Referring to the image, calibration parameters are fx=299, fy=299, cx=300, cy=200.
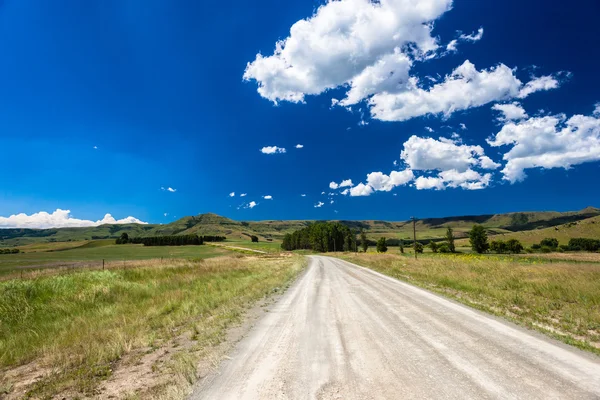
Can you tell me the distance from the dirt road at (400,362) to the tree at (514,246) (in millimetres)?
118646

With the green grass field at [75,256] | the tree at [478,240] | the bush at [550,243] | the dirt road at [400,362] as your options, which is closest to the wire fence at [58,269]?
the green grass field at [75,256]

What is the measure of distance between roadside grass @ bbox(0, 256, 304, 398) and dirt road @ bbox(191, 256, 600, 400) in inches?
54.6

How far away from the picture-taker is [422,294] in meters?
15.1

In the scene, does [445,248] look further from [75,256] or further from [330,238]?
[75,256]

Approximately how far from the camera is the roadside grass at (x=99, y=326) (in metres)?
6.11

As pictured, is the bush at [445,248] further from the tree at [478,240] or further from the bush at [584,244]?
the bush at [584,244]

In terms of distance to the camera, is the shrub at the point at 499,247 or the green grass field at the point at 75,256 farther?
the shrub at the point at 499,247

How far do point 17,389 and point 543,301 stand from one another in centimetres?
1725

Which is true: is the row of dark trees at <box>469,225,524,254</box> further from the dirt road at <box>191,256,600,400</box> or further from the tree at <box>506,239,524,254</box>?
the dirt road at <box>191,256,600,400</box>

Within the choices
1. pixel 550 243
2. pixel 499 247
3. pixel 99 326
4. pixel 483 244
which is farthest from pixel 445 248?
pixel 99 326

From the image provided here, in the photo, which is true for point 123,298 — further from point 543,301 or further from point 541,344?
point 543,301

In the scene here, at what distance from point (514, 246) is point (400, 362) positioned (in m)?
125

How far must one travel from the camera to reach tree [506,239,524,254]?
105000 millimetres

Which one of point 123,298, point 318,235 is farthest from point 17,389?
point 318,235
